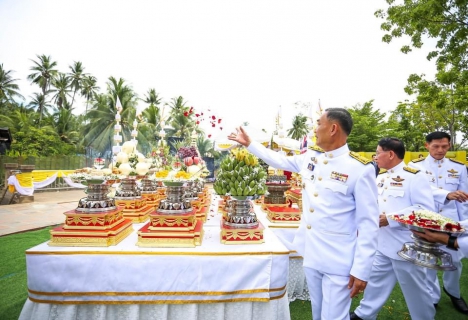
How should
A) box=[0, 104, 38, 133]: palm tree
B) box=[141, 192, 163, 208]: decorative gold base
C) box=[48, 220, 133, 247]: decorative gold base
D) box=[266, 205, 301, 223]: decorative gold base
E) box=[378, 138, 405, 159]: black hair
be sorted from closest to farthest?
box=[48, 220, 133, 247]: decorative gold base
box=[378, 138, 405, 159]: black hair
box=[266, 205, 301, 223]: decorative gold base
box=[141, 192, 163, 208]: decorative gold base
box=[0, 104, 38, 133]: palm tree

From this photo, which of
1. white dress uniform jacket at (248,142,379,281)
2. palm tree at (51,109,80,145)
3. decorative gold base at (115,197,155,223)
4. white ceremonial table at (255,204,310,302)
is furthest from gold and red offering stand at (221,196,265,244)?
palm tree at (51,109,80,145)

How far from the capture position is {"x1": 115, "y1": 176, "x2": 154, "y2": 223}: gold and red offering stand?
3061mm

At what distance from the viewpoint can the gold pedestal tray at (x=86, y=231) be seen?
215 centimetres

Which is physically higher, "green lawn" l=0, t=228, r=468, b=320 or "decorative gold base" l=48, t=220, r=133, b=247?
"decorative gold base" l=48, t=220, r=133, b=247

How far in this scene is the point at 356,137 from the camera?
27.1 metres

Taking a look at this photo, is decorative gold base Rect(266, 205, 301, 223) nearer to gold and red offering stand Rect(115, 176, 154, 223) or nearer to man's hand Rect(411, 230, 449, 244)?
man's hand Rect(411, 230, 449, 244)

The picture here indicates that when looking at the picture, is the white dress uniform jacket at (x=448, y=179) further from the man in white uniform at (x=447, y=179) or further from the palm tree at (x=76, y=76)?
the palm tree at (x=76, y=76)

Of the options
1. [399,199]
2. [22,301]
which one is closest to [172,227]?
[399,199]

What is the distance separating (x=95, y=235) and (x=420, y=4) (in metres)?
9.66

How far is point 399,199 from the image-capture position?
8.86ft

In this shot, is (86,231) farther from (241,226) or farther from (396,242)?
(396,242)

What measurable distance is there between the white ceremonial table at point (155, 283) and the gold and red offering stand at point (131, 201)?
93cm

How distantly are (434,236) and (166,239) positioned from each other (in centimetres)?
206

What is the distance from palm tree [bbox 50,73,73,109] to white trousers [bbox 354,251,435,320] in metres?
42.5
